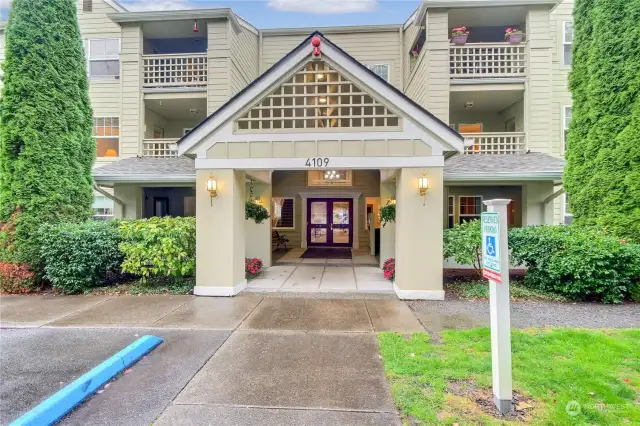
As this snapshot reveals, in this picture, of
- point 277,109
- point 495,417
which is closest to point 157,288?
point 277,109

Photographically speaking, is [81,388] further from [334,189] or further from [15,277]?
[334,189]

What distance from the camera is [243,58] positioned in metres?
12.0

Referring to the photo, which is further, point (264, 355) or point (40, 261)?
point (40, 261)

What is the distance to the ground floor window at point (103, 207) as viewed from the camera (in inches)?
465

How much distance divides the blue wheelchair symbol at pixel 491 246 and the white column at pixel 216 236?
5257 mm

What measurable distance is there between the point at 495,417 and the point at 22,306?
8.16m

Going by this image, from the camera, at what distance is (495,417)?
2.73m

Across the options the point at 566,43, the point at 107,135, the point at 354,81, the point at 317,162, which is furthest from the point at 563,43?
the point at 107,135

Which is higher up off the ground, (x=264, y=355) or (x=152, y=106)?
(x=152, y=106)

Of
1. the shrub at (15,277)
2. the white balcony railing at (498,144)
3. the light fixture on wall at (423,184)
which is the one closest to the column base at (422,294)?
the light fixture on wall at (423,184)

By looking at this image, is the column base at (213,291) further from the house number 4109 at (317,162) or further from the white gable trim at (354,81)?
the house number 4109 at (317,162)

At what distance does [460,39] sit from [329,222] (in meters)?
8.73

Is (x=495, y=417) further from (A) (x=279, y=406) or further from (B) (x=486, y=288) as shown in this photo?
(B) (x=486, y=288)

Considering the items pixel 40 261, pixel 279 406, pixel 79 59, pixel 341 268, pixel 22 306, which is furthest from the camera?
pixel 341 268
